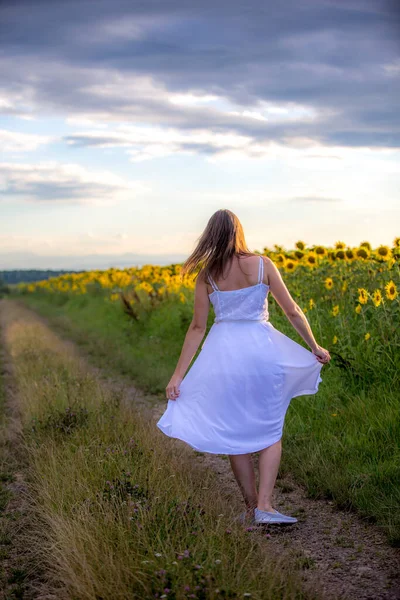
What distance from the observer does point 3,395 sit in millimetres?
8445

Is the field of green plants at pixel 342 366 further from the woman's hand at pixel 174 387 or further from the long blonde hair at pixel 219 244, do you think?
the woman's hand at pixel 174 387

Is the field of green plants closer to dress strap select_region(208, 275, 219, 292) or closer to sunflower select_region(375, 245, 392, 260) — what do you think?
sunflower select_region(375, 245, 392, 260)

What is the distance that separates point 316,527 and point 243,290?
1.55 metres

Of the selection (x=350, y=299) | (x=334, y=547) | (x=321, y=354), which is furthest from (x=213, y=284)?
(x=350, y=299)

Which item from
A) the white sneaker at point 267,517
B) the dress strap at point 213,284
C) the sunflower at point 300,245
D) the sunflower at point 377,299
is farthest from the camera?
the sunflower at point 300,245

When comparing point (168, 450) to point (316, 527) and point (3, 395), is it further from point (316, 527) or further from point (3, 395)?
point (3, 395)

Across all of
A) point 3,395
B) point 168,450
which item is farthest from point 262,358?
point 3,395

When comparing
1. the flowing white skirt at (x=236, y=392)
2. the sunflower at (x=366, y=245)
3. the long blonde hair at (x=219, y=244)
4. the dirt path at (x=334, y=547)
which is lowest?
the dirt path at (x=334, y=547)

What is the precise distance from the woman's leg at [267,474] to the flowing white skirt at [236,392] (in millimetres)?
67

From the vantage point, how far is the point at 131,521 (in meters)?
3.30

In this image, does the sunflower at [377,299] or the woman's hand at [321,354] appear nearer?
the woman's hand at [321,354]

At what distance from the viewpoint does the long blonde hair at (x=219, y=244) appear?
152 inches

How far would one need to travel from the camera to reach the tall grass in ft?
9.16

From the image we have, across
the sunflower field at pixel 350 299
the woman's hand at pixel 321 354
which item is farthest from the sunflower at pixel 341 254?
the woman's hand at pixel 321 354
